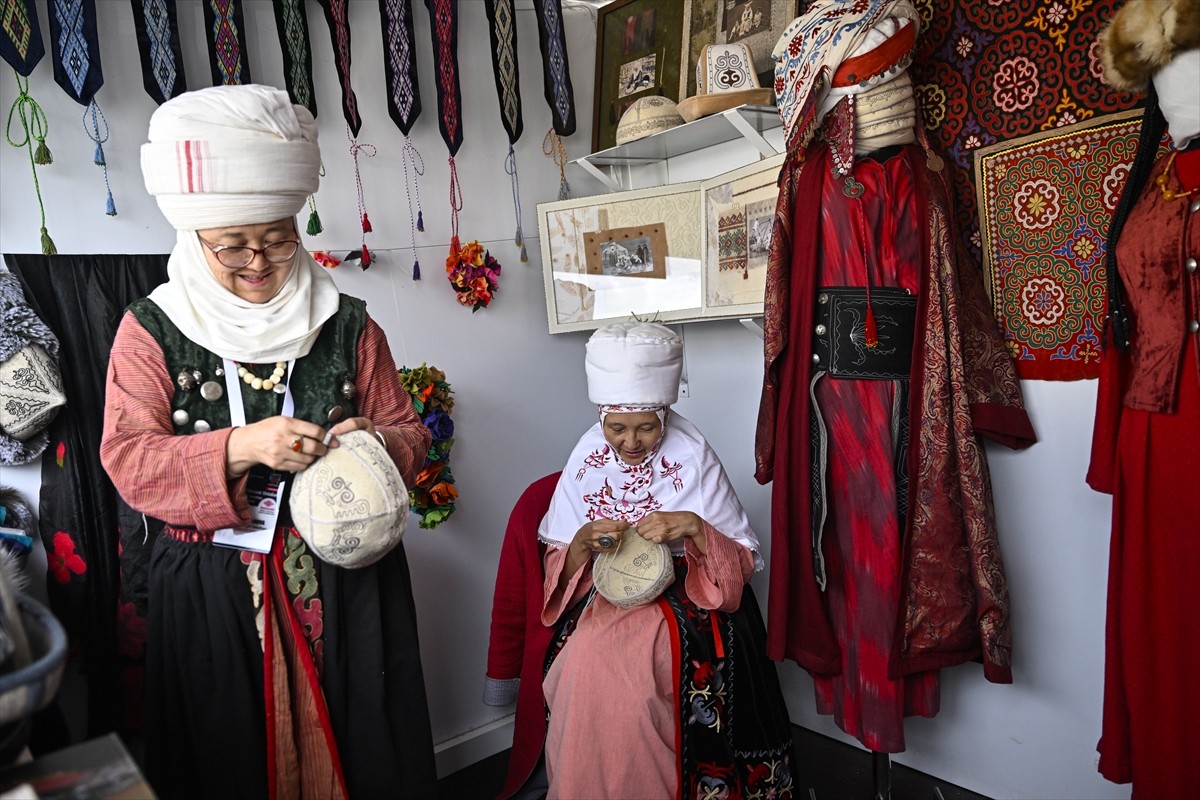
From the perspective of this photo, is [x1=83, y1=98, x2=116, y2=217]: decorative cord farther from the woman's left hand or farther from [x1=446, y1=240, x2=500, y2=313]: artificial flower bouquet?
the woman's left hand

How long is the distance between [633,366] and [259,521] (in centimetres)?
99

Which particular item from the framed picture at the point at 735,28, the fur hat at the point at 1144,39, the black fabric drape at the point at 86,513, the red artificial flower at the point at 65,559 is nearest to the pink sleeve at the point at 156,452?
the black fabric drape at the point at 86,513

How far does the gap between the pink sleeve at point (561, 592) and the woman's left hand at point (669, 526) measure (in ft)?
0.74

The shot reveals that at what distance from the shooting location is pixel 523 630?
2.47 meters

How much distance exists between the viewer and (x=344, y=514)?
1.39 meters

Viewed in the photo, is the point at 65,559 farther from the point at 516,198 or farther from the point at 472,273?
the point at 516,198

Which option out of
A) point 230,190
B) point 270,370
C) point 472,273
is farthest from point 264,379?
point 472,273

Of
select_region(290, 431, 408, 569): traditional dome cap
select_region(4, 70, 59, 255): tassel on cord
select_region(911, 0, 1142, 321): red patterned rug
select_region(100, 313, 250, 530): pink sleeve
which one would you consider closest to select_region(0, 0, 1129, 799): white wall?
select_region(4, 70, 59, 255): tassel on cord

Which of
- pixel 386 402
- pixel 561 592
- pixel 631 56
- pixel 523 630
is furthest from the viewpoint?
pixel 631 56

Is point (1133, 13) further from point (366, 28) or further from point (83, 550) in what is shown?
point (83, 550)

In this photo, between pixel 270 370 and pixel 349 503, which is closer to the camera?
pixel 349 503

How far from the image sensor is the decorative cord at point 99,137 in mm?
2107

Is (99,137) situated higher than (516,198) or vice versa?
(99,137)

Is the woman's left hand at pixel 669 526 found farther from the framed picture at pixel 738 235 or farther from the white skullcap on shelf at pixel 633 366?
the framed picture at pixel 738 235
